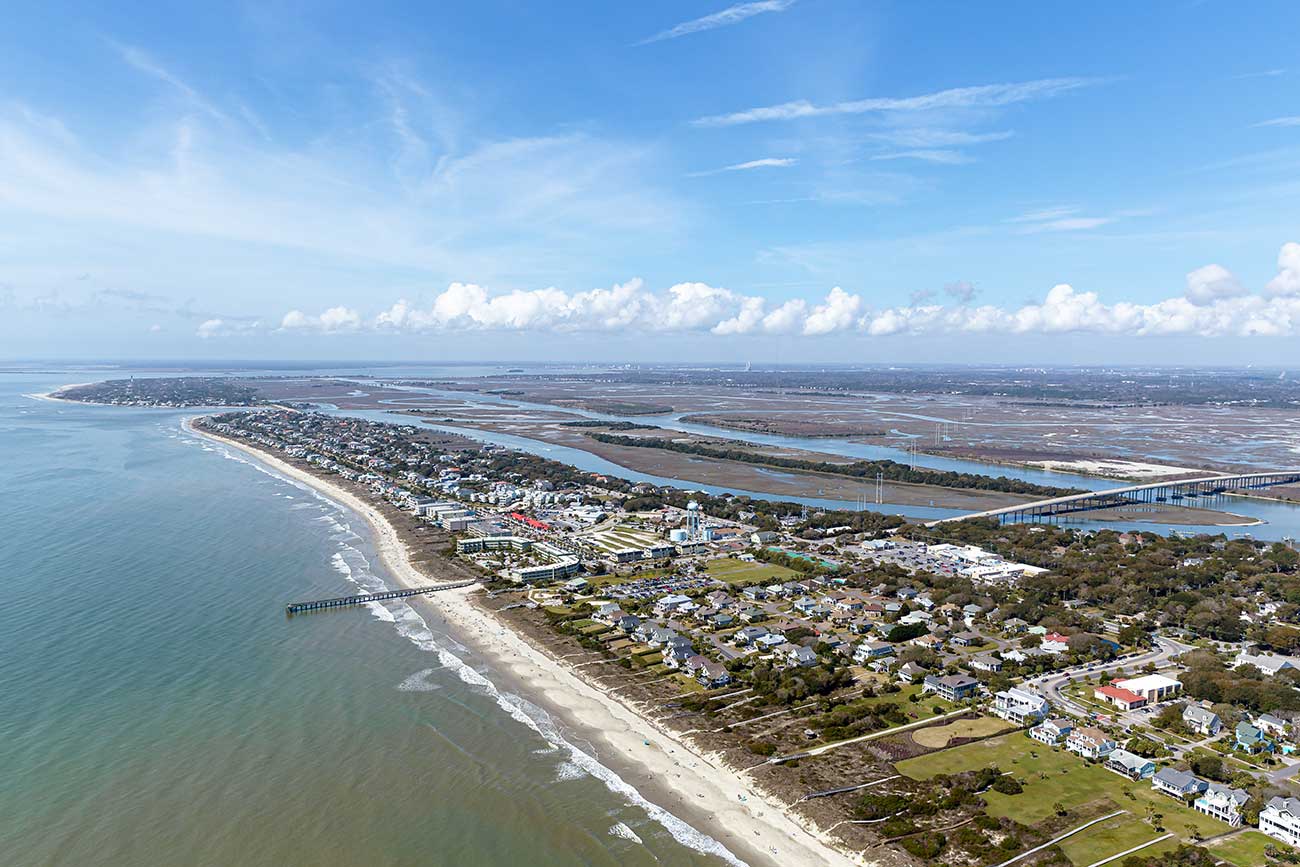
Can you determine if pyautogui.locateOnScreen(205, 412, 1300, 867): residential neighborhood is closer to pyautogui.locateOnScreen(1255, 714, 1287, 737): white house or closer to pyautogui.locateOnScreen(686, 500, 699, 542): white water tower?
pyautogui.locateOnScreen(1255, 714, 1287, 737): white house

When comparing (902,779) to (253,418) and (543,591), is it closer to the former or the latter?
(543,591)

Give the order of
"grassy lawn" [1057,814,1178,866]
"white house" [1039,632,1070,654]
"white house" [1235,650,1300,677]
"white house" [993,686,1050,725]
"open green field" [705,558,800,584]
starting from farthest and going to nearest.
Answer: "open green field" [705,558,800,584] → "white house" [1039,632,1070,654] → "white house" [1235,650,1300,677] → "white house" [993,686,1050,725] → "grassy lawn" [1057,814,1178,866]

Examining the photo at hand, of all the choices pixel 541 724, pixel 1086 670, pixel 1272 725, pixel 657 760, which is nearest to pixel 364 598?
pixel 541 724

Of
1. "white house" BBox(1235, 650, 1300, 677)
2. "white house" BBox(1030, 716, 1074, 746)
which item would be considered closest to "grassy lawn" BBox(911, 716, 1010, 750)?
"white house" BBox(1030, 716, 1074, 746)

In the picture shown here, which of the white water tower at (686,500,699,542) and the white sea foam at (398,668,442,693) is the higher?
the white water tower at (686,500,699,542)

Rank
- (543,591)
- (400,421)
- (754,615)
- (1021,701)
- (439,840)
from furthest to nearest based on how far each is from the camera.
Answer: (400,421), (543,591), (754,615), (1021,701), (439,840)

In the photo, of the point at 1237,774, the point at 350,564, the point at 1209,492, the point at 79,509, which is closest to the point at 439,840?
the point at 1237,774

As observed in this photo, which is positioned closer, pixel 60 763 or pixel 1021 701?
pixel 60 763

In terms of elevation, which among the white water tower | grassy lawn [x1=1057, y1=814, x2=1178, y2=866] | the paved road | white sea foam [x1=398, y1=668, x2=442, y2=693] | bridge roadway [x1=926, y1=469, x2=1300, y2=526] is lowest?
bridge roadway [x1=926, y1=469, x2=1300, y2=526]

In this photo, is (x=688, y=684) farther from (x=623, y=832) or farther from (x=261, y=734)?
(x=261, y=734)
